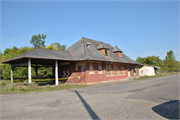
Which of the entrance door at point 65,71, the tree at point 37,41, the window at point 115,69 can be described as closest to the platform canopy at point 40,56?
the entrance door at point 65,71

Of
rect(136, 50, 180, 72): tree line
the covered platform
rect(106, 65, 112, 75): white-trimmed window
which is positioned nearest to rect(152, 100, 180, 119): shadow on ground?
the covered platform

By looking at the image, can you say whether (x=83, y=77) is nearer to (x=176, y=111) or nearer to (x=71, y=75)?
(x=71, y=75)

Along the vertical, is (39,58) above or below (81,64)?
above

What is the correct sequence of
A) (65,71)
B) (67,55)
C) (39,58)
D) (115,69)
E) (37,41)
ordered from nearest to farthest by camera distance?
(39,58)
(67,55)
(65,71)
(115,69)
(37,41)

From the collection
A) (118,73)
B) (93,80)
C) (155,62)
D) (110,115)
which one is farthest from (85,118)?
(155,62)

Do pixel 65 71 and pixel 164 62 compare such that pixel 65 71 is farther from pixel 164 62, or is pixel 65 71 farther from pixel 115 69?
pixel 164 62

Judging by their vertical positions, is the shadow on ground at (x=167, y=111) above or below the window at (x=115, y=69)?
below

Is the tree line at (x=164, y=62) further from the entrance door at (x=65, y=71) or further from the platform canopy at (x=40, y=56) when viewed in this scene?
the platform canopy at (x=40, y=56)

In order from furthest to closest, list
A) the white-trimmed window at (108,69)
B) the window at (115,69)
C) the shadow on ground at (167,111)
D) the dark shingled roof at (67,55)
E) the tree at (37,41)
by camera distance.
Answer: the tree at (37,41), the window at (115,69), the white-trimmed window at (108,69), the dark shingled roof at (67,55), the shadow on ground at (167,111)

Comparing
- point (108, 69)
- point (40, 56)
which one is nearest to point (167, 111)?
point (40, 56)

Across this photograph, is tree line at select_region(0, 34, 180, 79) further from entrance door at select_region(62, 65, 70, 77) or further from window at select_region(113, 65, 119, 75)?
window at select_region(113, 65, 119, 75)

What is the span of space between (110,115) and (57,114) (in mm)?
1977

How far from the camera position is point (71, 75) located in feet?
63.2

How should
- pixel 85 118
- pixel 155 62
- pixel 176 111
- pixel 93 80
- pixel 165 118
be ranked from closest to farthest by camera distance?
pixel 85 118, pixel 165 118, pixel 176 111, pixel 93 80, pixel 155 62
